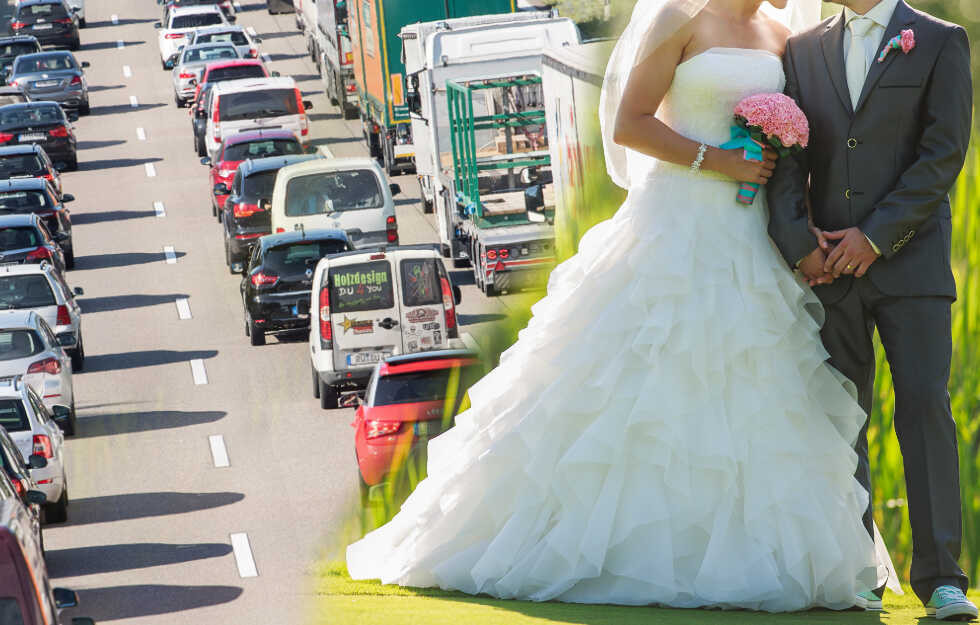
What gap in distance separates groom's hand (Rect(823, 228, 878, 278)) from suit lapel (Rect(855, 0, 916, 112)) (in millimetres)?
388

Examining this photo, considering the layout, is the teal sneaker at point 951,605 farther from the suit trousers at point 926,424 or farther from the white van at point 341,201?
the white van at point 341,201

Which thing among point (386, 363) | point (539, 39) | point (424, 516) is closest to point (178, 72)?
point (539, 39)

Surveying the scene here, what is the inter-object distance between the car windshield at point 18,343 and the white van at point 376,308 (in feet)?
10.7

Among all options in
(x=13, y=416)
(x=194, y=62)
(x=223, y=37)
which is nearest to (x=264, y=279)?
(x=13, y=416)

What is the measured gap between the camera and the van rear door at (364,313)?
20109 millimetres

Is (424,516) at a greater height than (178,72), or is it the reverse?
(424,516)

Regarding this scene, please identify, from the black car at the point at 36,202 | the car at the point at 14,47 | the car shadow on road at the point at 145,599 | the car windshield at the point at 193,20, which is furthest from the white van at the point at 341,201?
the car windshield at the point at 193,20

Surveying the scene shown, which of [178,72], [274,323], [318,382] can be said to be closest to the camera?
[318,382]

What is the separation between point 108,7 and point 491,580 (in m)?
71.5

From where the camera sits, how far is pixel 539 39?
82.1 feet

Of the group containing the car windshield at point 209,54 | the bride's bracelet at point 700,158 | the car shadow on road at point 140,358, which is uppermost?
the bride's bracelet at point 700,158

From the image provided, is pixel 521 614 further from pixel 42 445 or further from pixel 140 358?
pixel 140 358

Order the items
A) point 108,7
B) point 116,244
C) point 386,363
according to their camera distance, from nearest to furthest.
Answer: point 386,363 < point 116,244 < point 108,7

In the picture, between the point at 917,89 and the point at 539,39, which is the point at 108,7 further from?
the point at 917,89
